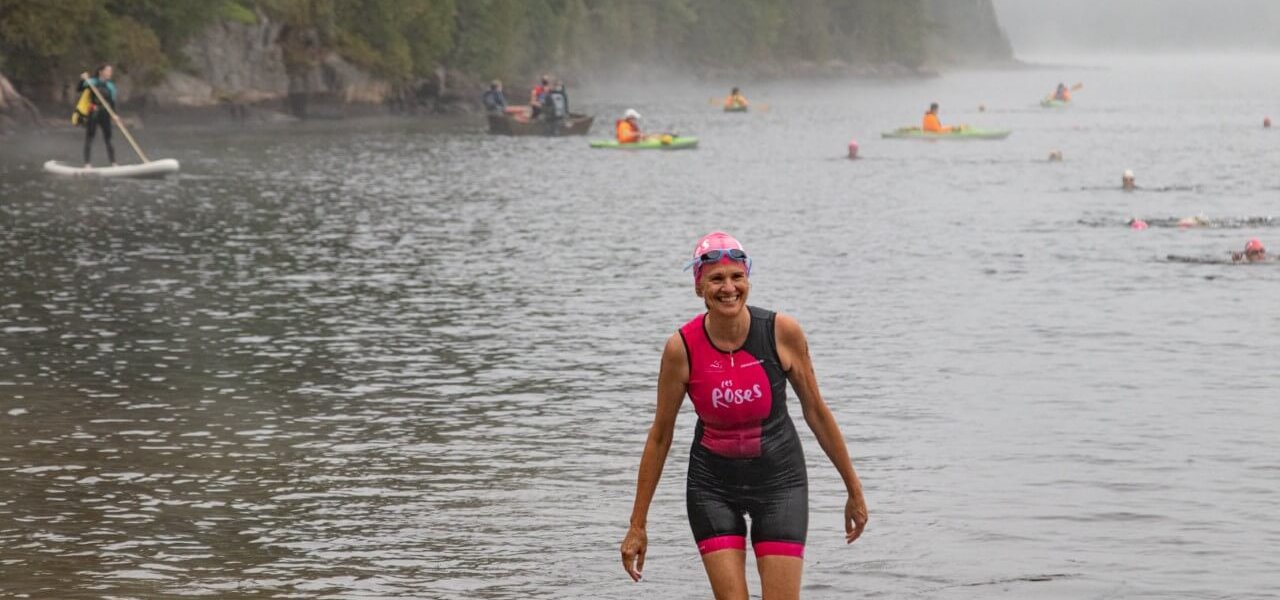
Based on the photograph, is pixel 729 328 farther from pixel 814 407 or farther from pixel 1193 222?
pixel 1193 222

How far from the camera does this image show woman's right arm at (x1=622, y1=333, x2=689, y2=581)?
26.6 ft

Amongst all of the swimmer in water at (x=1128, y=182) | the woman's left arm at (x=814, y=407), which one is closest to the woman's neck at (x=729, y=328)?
the woman's left arm at (x=814, y=407)

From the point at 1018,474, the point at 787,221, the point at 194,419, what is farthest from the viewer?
the point at 787,221

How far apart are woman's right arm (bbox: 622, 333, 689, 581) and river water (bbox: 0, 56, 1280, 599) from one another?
2935mm

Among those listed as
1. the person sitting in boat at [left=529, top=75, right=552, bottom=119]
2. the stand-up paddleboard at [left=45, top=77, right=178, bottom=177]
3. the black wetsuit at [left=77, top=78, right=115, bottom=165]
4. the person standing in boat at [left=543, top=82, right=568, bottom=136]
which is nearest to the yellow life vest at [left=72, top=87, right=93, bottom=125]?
the black wetsuit at [left=77, top=78, right=115, bottom=165]

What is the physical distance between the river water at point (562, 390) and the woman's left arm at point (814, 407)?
2.92 metres

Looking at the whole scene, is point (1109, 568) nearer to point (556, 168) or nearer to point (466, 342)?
point (466, 342)

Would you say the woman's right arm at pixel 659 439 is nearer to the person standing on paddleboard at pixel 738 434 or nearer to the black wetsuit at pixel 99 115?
the person standing on paddleboard at pixel 738 434

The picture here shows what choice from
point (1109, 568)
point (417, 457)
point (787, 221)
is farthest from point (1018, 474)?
point (787, 221)

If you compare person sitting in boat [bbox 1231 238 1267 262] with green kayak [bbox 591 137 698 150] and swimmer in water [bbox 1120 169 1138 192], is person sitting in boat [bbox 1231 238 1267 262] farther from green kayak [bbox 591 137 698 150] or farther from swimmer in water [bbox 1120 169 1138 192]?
green kayak [bbox 591 137 698 150]

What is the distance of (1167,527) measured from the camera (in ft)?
42.0

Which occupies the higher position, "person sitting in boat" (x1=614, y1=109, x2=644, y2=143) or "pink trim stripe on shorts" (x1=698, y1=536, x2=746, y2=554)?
"pink trim stripe on shorts" (x1=698, y1=536, x2=746, y2=554)

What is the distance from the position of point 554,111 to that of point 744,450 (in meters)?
65.2

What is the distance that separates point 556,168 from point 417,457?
42.2m
